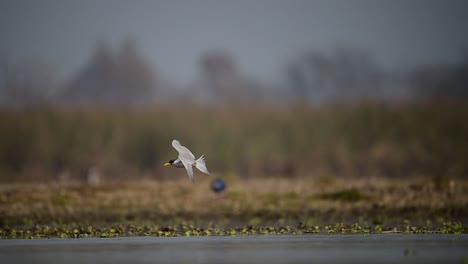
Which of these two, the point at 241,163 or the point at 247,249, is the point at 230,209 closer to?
the point at 247,249

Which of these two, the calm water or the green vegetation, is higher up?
the green vegetation

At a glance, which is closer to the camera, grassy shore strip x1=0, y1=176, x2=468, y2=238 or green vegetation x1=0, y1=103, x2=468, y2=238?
grassy shore strip x1=0, y1=176, x2=468, y2=238

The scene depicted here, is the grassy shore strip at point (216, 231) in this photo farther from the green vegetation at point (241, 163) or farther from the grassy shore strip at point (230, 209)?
the green vegetation at point (241, 163)

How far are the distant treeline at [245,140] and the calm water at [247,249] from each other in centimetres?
2190

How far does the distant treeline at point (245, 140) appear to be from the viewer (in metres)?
41.6

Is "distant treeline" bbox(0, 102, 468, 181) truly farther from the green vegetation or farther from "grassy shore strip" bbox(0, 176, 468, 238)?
"grassy shore strip" bbox(0, 176, 468, 238)

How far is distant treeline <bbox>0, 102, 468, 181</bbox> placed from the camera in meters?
41.6

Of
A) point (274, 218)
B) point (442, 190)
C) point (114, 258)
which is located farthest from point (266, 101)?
point (114, 258)

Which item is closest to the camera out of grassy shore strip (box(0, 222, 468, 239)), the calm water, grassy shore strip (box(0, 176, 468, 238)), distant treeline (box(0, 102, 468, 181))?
the calm water

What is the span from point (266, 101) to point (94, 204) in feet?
81.0

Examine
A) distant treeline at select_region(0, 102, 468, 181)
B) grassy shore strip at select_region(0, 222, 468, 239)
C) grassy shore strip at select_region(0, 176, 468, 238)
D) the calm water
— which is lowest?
the calm water

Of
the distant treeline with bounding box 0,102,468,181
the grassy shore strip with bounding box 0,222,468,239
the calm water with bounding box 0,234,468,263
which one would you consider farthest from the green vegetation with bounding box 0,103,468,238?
the calm water with bounding box 0,234,468,263

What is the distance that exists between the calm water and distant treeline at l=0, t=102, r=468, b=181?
71.9 feet

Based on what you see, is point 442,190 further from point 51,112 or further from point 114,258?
point 51,112
